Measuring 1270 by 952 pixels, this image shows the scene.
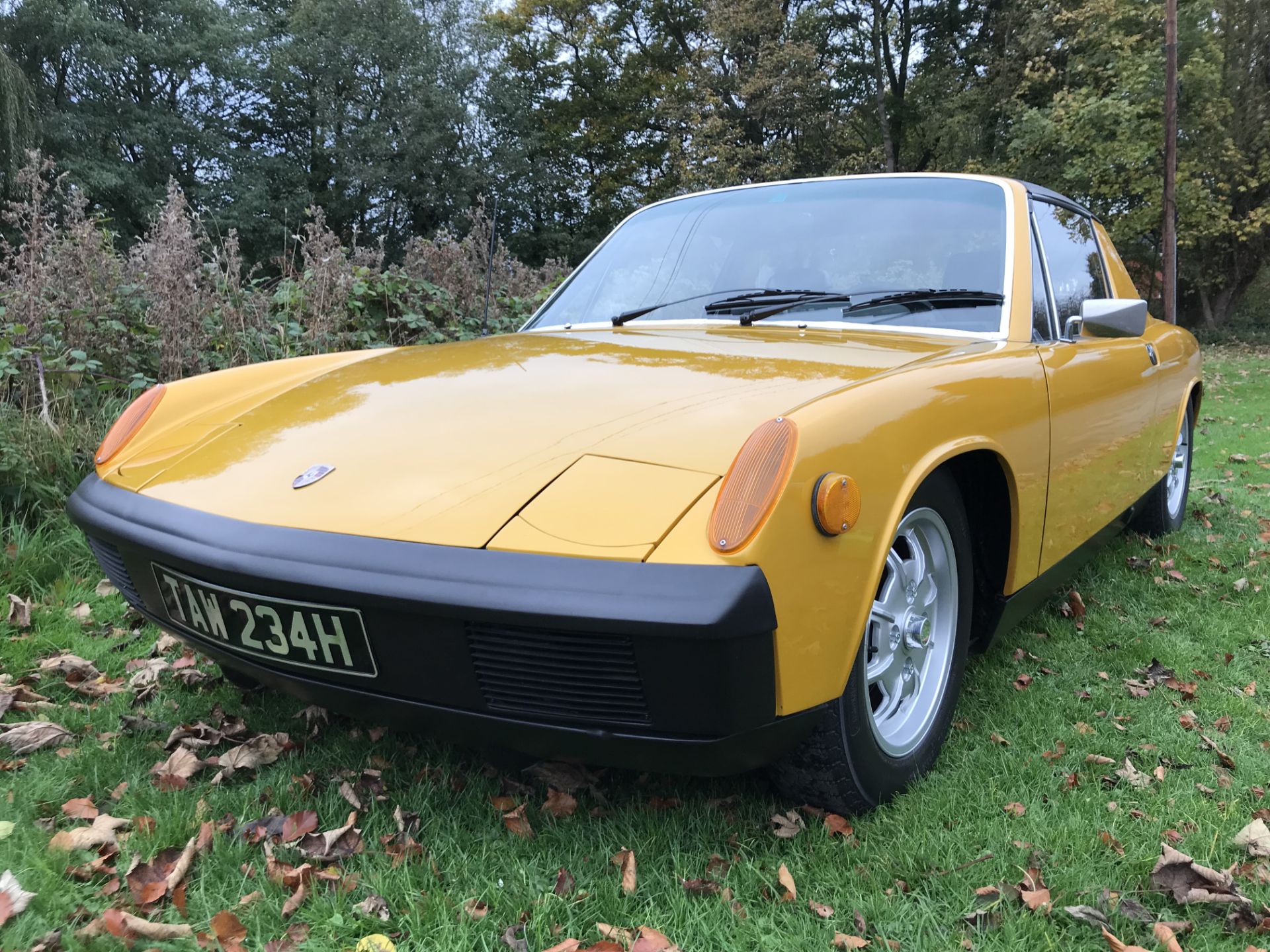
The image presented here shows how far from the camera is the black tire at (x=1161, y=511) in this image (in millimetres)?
3918

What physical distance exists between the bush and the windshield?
69 cm

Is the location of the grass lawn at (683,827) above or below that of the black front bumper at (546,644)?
below

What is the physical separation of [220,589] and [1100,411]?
250cm

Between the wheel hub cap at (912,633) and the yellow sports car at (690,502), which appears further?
the wheel hub cap at (912,633)

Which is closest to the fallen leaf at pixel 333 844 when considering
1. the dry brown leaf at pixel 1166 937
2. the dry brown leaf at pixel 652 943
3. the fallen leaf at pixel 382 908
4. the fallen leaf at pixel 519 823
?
the fallen leaf at pixel 382 908

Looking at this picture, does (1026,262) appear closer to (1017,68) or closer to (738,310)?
(738,310)

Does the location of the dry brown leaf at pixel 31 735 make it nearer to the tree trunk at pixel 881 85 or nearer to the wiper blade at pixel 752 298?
the wiper blade at pixel 752 298

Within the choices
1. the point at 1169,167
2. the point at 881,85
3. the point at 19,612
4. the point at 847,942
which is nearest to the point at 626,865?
the point at 847,942

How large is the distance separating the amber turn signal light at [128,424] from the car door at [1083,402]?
238 cm

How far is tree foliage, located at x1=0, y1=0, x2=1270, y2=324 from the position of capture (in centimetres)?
1812

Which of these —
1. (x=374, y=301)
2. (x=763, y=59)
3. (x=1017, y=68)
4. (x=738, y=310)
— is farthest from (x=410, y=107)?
(x=738, y=310)

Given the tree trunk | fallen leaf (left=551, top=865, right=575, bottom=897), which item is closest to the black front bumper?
fallen leaf (left=551, top=865, right=575, bottom=897)

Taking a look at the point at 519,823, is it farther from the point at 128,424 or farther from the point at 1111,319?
the point at 1111,319

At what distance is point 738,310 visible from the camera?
105 inches
